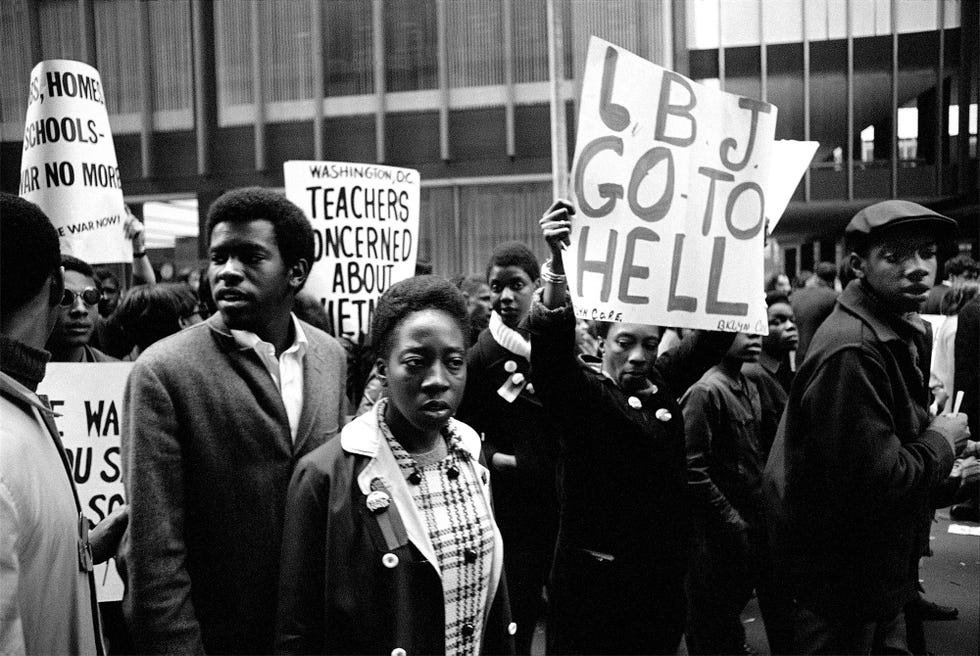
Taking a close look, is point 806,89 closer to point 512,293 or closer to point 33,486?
point 512,293

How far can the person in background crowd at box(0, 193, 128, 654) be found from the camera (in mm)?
1709

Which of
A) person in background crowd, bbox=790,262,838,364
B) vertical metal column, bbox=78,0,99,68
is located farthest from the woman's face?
vertical metal column, bbox=78,0,99,68

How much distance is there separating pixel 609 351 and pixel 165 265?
11855mm

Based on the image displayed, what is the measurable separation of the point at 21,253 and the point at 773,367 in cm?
487

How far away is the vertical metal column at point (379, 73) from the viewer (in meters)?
13.3

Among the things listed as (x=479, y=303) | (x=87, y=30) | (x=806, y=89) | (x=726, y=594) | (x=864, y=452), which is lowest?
(x=726, y=594)

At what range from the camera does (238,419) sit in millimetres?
2496

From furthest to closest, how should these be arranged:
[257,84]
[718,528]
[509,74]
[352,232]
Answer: [257,84] < [509,74] < [352,232] < [718,528]

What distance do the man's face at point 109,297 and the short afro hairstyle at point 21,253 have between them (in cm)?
415

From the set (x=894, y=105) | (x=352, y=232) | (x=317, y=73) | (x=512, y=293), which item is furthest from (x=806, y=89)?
(x=352, y=232)

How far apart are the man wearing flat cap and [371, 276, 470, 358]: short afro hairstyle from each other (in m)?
1.41

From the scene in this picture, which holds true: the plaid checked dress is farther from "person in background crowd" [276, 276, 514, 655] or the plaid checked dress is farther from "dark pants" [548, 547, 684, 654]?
"dark pants" [548, 547, 684, 654]

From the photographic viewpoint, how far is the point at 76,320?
404cm

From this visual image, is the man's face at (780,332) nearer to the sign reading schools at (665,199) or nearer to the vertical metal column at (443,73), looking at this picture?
the sign reading schools at (665,199)
